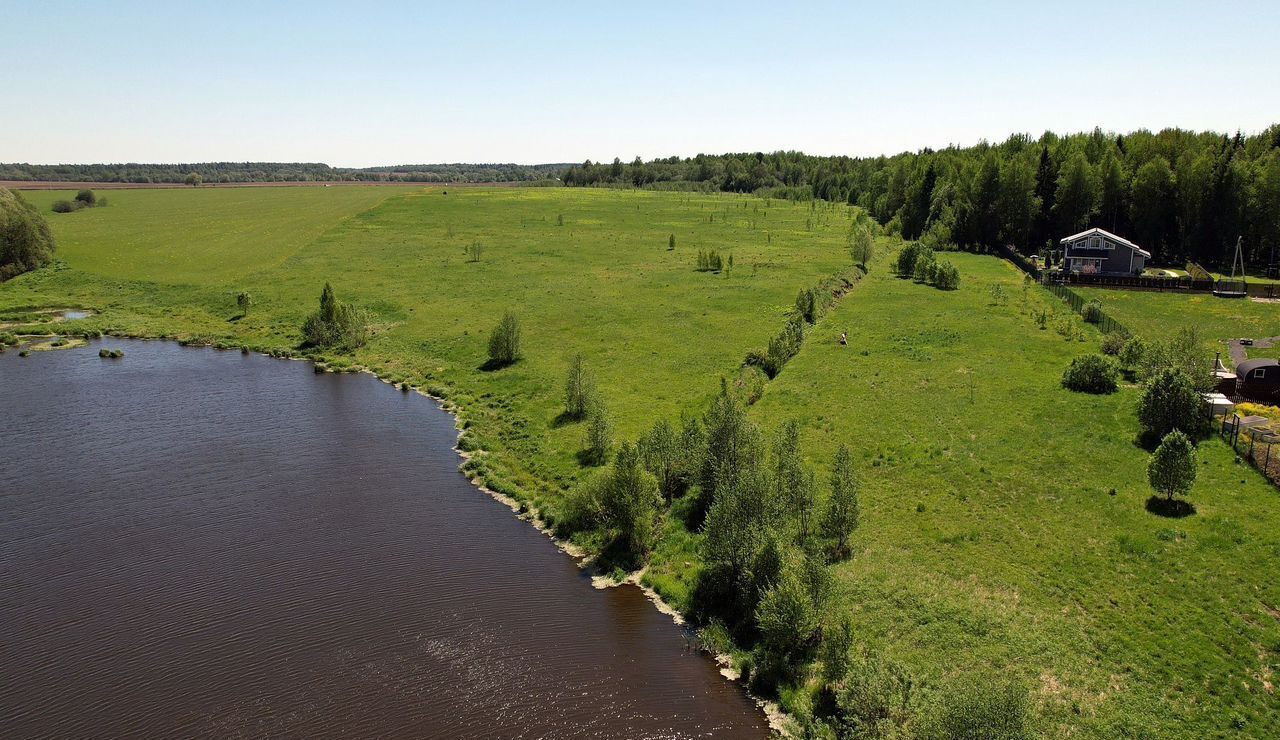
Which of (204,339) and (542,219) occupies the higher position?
(542,219)

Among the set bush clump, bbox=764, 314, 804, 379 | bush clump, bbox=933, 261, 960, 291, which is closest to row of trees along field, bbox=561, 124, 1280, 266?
bush clump, bbox=933, 261, 960, 291

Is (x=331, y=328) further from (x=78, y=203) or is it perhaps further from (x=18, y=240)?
(x=78, y=203)

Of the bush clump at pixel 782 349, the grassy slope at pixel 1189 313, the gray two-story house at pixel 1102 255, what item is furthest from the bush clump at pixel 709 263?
the gray two-story house at pixel 1102 255

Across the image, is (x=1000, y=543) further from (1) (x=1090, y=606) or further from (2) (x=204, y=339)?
(2) (x=204, y=339)

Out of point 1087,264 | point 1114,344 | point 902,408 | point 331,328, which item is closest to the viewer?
point 902,408

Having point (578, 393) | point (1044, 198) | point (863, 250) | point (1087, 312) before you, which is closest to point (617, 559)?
point (578, 393)

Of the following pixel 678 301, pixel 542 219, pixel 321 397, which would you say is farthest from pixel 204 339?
pixel 542 219
